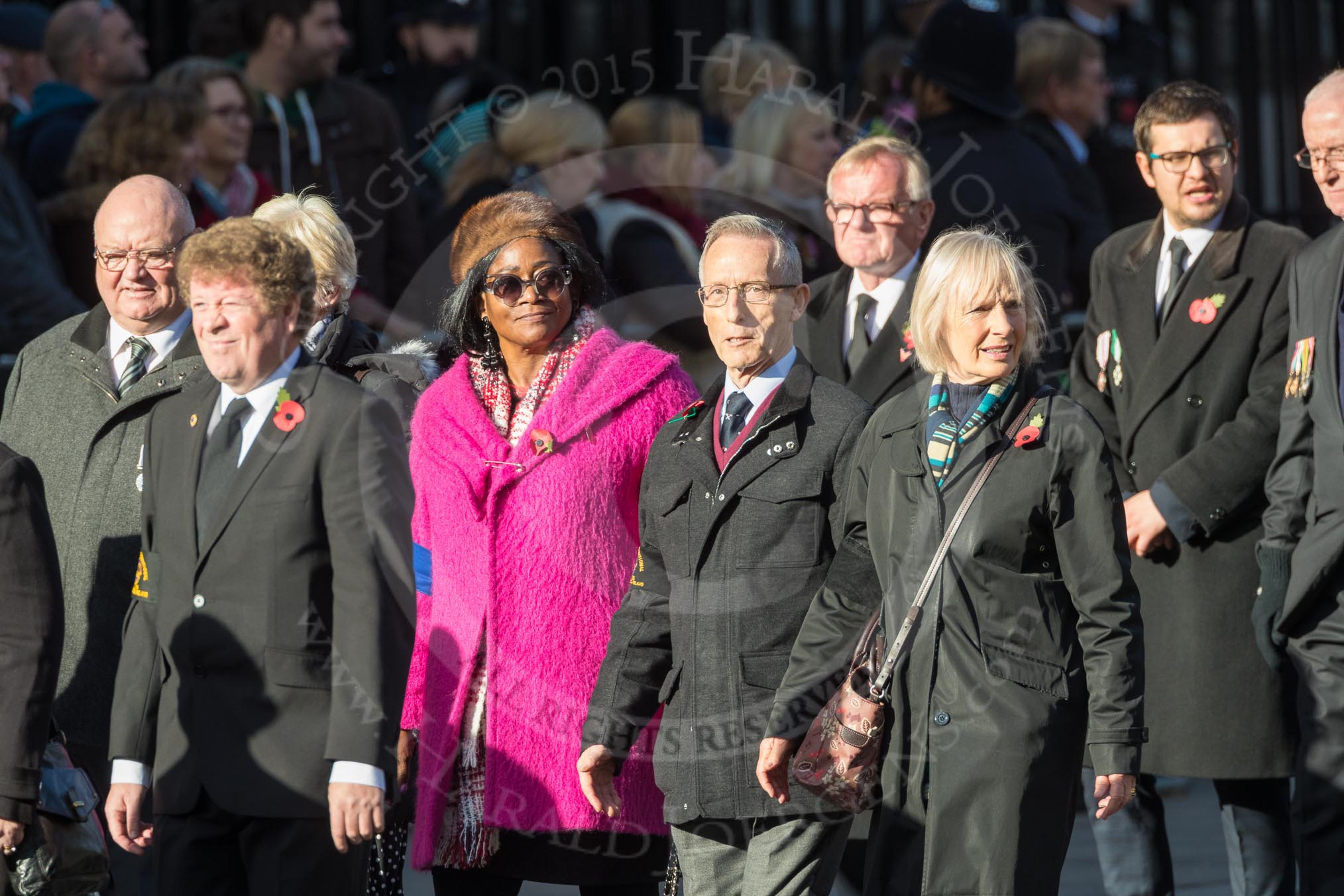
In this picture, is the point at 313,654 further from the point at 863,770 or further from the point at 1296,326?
the point at 1296,326

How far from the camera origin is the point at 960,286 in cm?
378

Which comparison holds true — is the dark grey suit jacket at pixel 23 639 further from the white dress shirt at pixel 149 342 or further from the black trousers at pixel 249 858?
the white dress shirt at pixel 149 342

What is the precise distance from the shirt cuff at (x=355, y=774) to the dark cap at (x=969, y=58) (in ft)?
10.7

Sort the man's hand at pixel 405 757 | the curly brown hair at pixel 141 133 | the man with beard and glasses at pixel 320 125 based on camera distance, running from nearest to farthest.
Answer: the man's hand at pixel 405 757
the curly brown hair at pixel 141 133
the man with beard and glasses at pixel 320 125

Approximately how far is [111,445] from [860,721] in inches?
76.9

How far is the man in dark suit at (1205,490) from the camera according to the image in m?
4.86

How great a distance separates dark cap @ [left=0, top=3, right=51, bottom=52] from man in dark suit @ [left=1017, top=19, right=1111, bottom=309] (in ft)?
12.3

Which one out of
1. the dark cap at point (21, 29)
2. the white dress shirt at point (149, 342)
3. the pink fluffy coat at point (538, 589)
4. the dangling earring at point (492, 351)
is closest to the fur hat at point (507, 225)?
the dangling earring at point (492, 351)

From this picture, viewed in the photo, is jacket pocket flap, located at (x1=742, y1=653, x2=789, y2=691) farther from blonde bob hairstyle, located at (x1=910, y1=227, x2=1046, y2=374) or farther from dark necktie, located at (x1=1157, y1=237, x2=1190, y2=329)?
dark necktie, located at (x1=1157, y1=237, x2=1190, y2=329)

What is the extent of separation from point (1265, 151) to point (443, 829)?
5.76m

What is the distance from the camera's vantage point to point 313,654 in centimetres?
360

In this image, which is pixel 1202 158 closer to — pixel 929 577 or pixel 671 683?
pixel 929 577

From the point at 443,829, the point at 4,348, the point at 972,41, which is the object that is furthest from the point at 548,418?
the point at 4,348

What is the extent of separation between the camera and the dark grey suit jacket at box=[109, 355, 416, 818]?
3557mm
